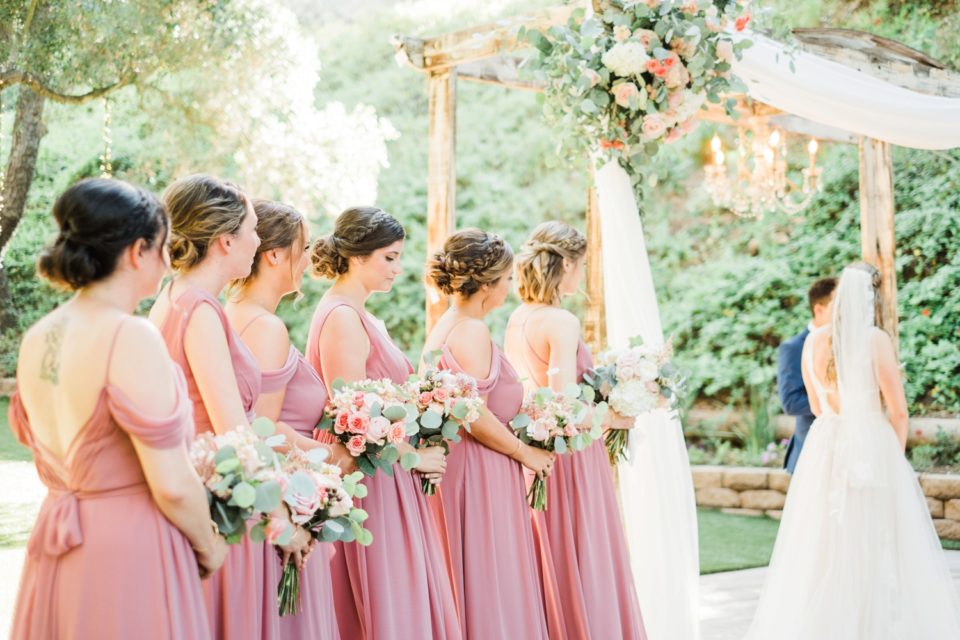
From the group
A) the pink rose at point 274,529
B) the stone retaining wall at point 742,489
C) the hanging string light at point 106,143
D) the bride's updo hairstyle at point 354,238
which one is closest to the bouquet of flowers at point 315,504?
the pink rose at point 274,529

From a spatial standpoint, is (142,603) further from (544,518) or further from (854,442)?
(854,442)

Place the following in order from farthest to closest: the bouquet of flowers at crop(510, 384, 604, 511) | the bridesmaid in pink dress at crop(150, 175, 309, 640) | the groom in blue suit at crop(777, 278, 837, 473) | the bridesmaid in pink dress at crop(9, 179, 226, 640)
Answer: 1. the groom in blue suit at crop(777, 278, 837, 473)
2. the bouquet of flowers at crop(510, 384, 604, 511)
3. the bridesmaid in pink dress at crop(150, 175, 309, 640)
4. the bridesmaid in pink dress at crop(9, 179, 226, 640)

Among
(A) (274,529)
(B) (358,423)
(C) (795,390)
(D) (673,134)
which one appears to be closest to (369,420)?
(B) (358,423)

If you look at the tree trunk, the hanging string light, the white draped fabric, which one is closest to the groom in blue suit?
the white draped fabric

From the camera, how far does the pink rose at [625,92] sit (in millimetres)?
4281

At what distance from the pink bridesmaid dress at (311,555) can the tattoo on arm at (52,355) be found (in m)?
0.86

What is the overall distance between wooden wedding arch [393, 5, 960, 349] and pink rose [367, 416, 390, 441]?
224 centimetres

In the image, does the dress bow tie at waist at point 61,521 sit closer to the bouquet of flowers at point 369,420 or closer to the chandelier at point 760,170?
the bouquet of flowers at point 369,420

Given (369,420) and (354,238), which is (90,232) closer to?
(369,420)

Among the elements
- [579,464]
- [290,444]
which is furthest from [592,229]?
[290,444]

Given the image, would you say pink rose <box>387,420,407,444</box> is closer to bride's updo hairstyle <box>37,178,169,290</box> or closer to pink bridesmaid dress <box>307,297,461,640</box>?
pink bridesmaid dress <box>307,297,461,640</box>

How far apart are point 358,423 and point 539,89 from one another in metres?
3.46

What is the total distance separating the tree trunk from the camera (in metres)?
7.93

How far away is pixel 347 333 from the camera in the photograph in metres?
3.30
